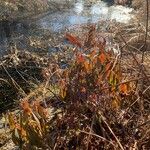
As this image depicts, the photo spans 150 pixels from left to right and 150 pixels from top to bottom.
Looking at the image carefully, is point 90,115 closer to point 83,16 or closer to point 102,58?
point 102,58

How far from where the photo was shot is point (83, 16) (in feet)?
41.9

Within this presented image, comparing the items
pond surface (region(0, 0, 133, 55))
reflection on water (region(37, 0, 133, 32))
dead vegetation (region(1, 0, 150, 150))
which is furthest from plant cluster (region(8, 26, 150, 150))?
reflection on water (region(37, 0, 133, 32))

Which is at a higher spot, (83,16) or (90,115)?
(90,115)

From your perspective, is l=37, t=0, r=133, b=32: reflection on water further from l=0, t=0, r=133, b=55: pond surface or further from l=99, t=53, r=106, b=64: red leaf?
l=99, t=53, r=106, b=64: red leaf

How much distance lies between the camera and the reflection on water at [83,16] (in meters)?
11.7

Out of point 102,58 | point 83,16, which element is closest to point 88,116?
point 102,58

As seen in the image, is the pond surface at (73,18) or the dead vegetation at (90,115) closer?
the dead vegetation at (90,115)

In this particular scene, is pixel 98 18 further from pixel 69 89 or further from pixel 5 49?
pixel 69 89

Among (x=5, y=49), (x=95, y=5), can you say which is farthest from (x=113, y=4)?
(x=5, y=49)

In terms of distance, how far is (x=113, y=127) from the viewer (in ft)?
10.5

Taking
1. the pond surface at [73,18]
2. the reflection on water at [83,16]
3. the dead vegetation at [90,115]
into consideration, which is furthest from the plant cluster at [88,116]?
the reflection on water at [83,16]

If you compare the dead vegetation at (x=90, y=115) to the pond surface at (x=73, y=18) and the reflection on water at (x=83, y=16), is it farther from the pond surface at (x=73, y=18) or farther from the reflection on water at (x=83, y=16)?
the reflection on water at (x=83, y=16)

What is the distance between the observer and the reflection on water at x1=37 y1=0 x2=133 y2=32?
11.7 m

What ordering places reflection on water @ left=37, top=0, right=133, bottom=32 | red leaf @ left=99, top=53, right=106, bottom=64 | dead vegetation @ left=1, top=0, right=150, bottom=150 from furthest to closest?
reflection on water @ left=37, top=0, right=133, bottom=32, red leaf @ left=99, top=53, right=106, bottom=64, dead vegetation @ left=1, top=0, right=150, bottom=150
